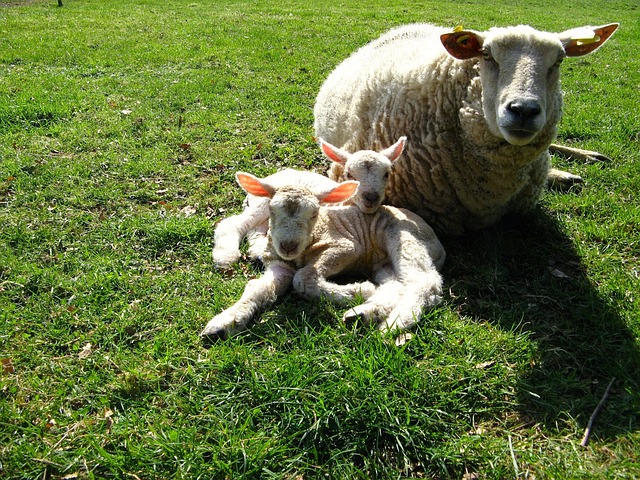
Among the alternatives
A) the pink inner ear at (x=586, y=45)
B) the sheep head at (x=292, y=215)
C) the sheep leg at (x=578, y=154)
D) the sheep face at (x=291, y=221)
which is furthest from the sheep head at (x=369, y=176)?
the sheep leg at (x=578, y=154)

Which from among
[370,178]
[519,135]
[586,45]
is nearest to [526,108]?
[519,135]

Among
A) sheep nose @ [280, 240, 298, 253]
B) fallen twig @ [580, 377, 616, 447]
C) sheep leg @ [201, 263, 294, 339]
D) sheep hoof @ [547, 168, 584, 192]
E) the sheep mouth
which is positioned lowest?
fallen twig @ [580, 377, 616, 447]

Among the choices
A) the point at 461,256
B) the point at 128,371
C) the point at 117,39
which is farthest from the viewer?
the point at 117,39

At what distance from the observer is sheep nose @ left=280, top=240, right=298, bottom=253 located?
371 cm

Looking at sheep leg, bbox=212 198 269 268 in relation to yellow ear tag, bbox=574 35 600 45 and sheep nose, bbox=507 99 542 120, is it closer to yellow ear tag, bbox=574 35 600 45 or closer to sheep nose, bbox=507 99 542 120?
sheep nose, bbox=507 99 542 120

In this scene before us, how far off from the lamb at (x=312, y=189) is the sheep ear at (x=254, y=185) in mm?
70

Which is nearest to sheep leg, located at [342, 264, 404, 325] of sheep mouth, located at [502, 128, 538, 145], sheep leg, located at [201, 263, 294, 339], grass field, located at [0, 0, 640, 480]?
grass field, located at [0, 0, 640, 480]

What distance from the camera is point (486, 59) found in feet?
13.1

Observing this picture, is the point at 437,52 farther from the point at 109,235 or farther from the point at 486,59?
the point at 109,235

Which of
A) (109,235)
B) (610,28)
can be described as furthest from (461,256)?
(109,235)

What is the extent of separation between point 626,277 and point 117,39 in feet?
41.6

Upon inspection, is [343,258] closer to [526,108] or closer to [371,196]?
[371,196]

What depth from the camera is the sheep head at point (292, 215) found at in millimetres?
3727

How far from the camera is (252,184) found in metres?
3.99
